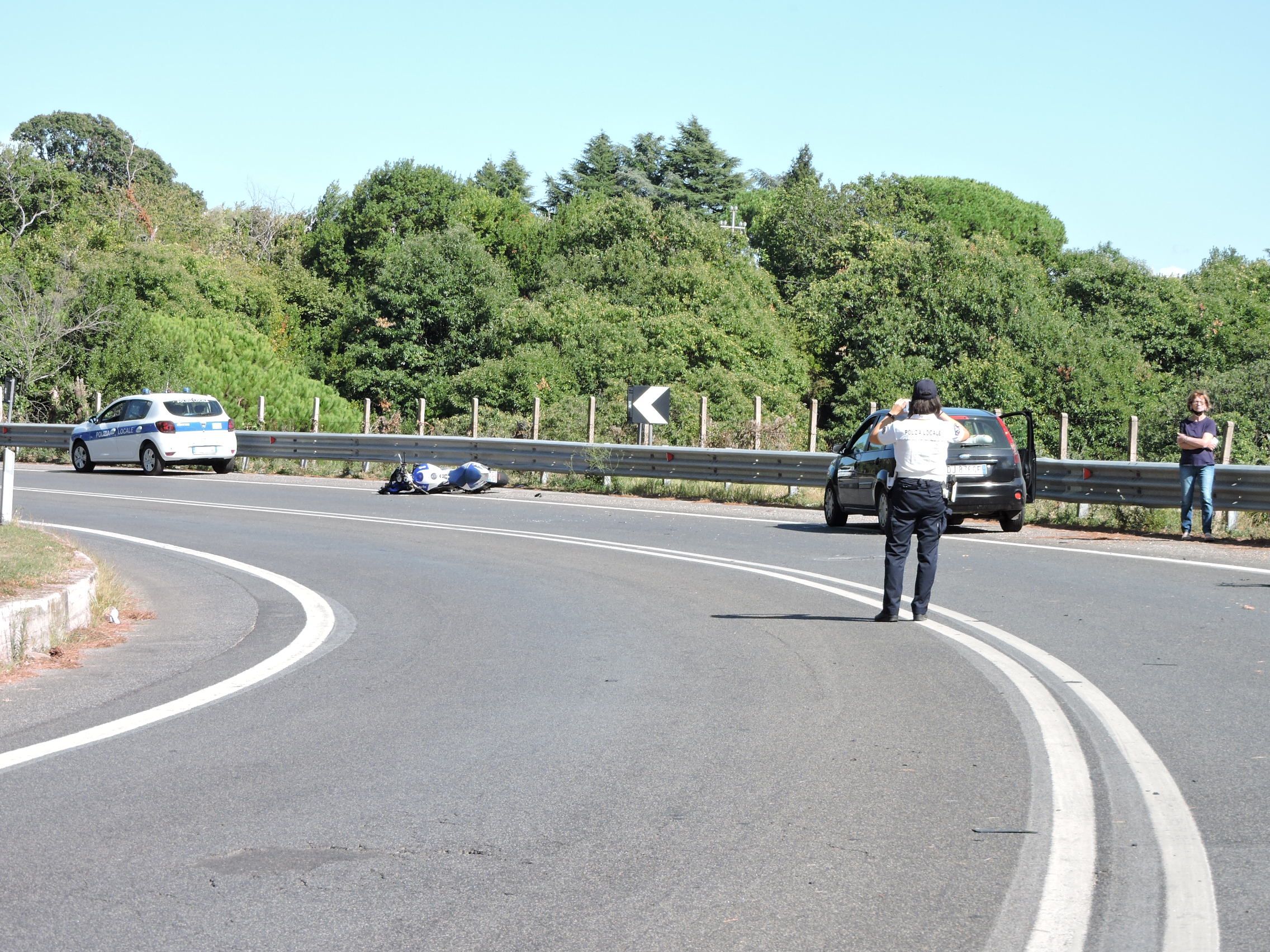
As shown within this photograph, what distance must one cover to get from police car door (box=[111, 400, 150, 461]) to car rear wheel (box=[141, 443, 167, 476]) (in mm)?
151

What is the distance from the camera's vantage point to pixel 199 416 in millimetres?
29766

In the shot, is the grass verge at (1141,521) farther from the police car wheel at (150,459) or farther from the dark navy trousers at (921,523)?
the police car wheel at (150,459)

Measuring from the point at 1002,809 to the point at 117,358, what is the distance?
4536cm

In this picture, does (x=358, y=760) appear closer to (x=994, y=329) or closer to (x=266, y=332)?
(x=994, y=329)

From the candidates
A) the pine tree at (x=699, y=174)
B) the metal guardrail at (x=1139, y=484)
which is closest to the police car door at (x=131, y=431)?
the metal guardrail at (x=1139, y=484)

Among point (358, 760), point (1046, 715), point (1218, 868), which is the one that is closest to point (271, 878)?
point (358, 760)

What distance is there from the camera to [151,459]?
1173 inches

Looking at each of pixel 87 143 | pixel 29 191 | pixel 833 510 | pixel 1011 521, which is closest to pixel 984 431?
pixel 1011 521

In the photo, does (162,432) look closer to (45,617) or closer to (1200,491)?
(1200,491)

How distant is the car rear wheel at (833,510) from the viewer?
59.9 ft

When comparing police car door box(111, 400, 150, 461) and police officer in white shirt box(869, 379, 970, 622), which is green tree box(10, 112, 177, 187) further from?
police officer in white shirt box(869, 379, 970, 622)

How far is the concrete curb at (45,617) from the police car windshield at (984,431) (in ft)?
35.1

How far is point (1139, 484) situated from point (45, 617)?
44.6 ft

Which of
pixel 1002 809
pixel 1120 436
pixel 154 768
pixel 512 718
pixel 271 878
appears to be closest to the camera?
pixel 271 878
